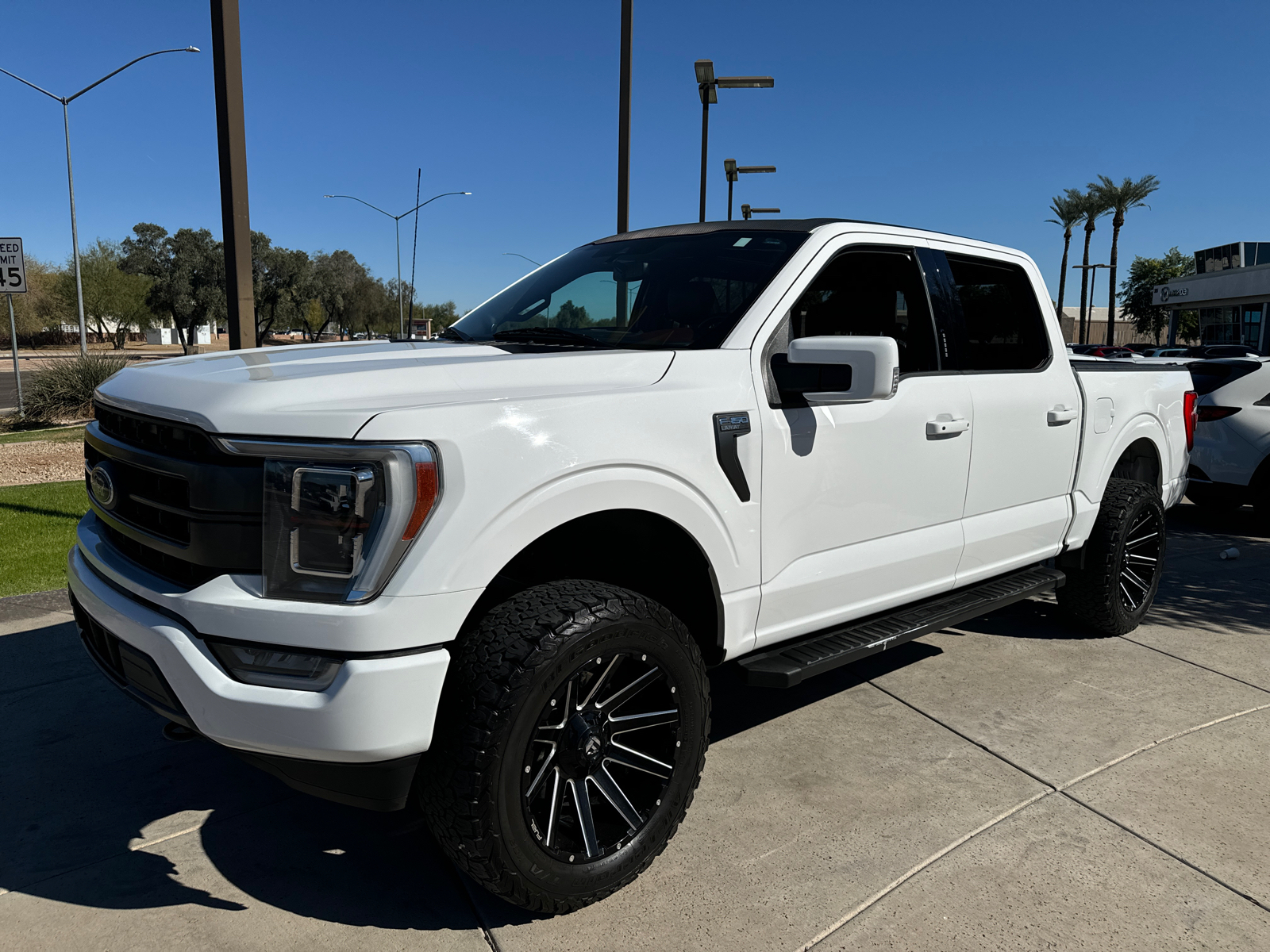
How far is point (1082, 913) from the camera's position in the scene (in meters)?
2.65

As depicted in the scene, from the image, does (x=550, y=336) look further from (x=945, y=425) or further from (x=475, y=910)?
(x=475, y=910)

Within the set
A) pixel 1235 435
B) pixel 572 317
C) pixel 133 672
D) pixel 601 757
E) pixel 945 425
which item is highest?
pixel 572 317

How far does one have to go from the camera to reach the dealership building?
4050 centimetres

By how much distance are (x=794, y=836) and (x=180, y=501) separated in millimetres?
2093

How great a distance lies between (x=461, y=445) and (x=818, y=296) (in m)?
1.82

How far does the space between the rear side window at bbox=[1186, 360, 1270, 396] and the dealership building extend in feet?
122

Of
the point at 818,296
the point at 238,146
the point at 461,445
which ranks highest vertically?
the point at 238,146

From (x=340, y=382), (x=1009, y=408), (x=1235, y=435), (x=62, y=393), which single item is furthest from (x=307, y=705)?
(x=62, y=393)

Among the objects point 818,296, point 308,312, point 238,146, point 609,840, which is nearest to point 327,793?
point 609,840

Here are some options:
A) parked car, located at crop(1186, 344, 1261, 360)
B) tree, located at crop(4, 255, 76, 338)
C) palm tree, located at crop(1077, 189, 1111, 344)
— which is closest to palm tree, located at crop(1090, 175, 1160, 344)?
palm tree, located at crop(1077, 189, 1111, 344)

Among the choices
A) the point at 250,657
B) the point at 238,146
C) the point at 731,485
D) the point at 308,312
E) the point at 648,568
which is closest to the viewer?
the point at 250,657

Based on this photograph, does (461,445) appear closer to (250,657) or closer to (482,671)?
(482,671)

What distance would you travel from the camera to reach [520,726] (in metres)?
2.34

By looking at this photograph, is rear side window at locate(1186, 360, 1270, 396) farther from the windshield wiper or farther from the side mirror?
the windshield wiper
